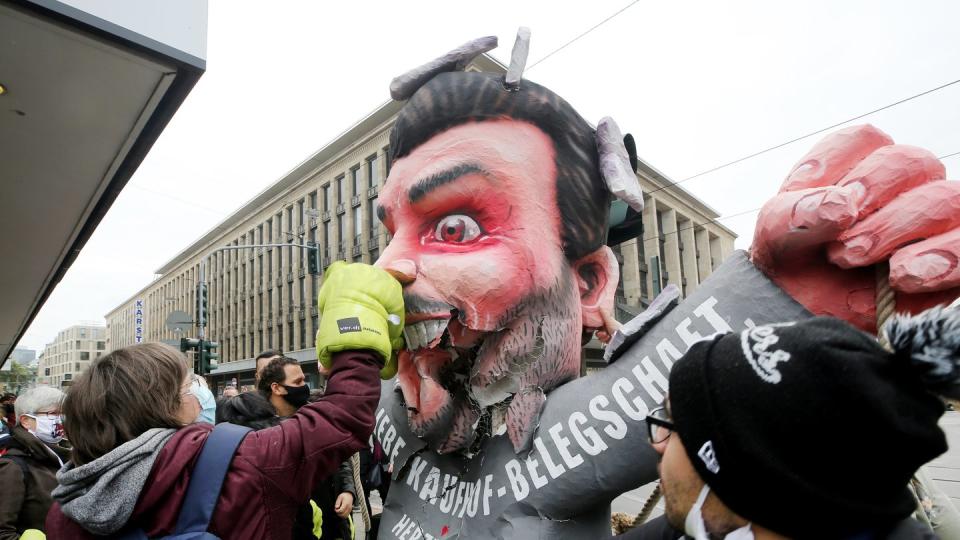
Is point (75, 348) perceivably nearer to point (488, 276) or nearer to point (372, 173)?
point (372, 173)

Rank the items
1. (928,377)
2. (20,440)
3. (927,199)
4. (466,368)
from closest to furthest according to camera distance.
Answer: (928,377)
(927,199)
(466,368)
(20,440)

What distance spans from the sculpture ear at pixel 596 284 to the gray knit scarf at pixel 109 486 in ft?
4.09

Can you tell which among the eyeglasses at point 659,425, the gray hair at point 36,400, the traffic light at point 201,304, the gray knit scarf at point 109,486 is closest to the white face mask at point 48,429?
the gray hair at point 36,400

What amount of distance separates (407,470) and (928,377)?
161cm

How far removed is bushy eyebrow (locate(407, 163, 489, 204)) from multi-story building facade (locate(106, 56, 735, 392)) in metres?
9.41

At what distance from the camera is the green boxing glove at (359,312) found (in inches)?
57.7

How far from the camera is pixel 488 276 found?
1606 mm

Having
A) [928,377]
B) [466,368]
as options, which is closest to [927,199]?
[928,377]

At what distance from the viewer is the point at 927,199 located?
108 centimetres

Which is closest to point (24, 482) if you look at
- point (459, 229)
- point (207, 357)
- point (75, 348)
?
point (459, 229)

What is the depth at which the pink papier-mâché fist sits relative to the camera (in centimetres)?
106

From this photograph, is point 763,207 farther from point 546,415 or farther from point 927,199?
point 546,415

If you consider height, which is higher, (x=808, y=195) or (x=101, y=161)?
(x=101, y=161)

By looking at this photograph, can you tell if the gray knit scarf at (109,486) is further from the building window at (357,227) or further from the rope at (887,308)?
the building window at (357,227)
